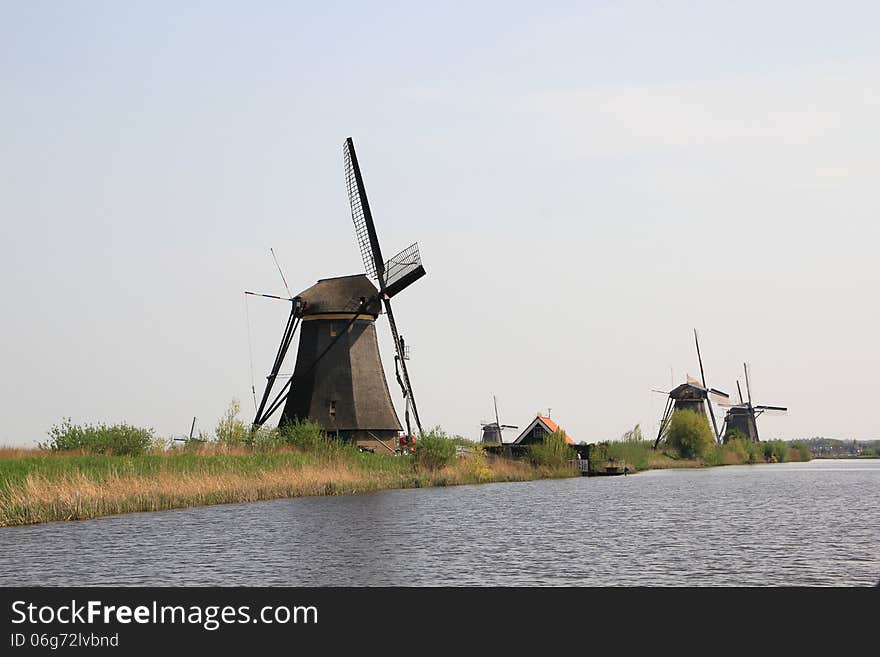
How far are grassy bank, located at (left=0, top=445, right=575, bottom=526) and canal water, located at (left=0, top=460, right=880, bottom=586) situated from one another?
0.85m

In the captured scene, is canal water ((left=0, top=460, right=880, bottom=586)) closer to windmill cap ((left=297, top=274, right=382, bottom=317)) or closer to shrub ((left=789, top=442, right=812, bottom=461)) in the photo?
windmill cap ((left=297, top=274, right=382, bottom=317))

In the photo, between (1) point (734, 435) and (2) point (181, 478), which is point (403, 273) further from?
(1) point (734, 435)

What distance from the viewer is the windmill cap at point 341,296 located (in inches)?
2216

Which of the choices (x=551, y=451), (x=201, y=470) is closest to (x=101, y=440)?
(x=201, y=470)

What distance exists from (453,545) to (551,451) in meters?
42.2

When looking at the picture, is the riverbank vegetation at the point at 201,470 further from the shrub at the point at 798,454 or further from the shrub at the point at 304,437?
the shrub at the point at 798,454

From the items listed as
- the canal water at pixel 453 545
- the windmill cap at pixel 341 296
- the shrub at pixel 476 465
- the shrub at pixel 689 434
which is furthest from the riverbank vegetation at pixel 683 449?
the canal water at pixel 453 545

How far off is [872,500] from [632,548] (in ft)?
86.3

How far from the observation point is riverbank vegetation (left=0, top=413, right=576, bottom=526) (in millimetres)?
32031

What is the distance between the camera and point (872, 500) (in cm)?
4878
